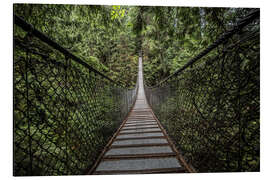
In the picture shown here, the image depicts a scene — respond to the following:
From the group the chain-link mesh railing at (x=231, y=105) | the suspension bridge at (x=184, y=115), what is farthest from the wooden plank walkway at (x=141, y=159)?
the chain-link mesh railing at (x=231, y=105)

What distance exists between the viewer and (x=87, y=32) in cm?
185

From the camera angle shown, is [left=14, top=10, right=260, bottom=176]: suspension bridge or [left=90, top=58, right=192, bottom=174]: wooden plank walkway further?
[left=90, top=58, right=192, bottom=174]: wooden plank walkway

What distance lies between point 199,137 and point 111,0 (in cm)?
122

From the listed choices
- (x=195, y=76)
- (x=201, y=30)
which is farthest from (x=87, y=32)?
(x=195, y=76)

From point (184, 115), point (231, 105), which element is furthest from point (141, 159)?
point (231, 105)

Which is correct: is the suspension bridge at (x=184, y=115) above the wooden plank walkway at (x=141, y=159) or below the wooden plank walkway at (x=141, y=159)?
above

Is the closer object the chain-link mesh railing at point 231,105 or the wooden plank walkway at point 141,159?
the chain-link mesh railing at point 231,105

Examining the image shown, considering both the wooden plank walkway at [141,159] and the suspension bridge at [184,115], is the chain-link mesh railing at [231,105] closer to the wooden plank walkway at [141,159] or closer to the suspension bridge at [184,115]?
the suspension bridge at [184,115]

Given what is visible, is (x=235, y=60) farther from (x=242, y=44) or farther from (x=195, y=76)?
(x=195, y=76)

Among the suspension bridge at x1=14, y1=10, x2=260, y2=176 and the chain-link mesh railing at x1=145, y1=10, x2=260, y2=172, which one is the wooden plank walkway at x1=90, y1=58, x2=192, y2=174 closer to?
the suspension bridge at x1=14, y1=10, x2=260, y2=176

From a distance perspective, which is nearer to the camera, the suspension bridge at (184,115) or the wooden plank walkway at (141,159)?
the suspension bridge at (184,115)

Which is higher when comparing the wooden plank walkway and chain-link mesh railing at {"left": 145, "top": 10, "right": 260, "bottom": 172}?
chain-link mesh railing at {"left": 145, "top": 10, "right": 260, "bottom": 172}

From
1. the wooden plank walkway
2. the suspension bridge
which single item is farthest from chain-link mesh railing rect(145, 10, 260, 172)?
the wooden plank walkway

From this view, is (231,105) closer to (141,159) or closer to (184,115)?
(184,115)
